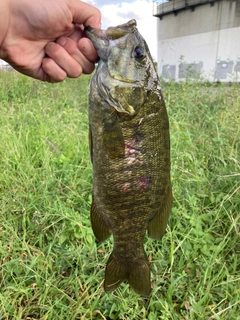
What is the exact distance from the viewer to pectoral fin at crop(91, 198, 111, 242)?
142 cm

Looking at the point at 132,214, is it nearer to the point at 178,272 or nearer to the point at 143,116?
the point at 143,116

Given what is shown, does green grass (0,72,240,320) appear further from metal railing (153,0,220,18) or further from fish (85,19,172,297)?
metal railing (153,0,220,18)

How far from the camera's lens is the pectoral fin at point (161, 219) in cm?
140

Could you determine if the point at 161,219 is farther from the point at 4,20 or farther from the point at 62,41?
the point at 4,20

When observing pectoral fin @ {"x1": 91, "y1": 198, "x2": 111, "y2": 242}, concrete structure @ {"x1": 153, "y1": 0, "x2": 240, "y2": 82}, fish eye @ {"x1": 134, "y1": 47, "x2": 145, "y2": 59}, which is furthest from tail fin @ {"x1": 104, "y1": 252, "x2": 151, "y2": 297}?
concrete structure @ {"x1": 153, "y1": 0, "x2": 240, "y2": 82}

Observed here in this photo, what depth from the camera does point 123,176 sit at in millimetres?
1327

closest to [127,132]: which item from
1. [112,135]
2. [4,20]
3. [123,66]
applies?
[112,135]

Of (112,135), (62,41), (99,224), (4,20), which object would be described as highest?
(4,20)

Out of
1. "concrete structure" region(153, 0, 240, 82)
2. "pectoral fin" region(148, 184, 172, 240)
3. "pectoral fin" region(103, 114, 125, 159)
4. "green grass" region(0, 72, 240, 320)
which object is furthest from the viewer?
"concrete structure" region(153, 0, 240, 82)

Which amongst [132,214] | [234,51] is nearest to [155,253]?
[132,214]

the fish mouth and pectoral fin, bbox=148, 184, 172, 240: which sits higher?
the fish mouth

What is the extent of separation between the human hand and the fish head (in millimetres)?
178

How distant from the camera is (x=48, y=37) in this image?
5.33ft

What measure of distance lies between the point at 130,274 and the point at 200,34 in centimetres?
1746
